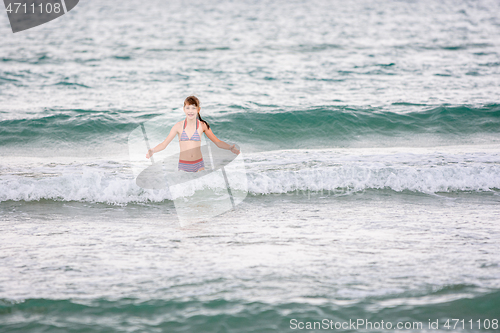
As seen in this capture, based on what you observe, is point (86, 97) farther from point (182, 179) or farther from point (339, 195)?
point (339, 195)

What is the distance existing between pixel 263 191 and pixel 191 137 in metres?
1.63

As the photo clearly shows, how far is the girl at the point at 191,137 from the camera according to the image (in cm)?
507

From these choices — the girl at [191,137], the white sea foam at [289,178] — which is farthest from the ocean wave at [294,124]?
the girl at [191,137]

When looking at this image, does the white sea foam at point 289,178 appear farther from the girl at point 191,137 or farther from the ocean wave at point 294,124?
the ocean wave at point 294,124

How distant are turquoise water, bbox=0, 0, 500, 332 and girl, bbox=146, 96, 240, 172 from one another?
2.51ft

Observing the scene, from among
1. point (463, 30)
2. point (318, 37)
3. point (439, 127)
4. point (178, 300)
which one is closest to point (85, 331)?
point (178, 300)

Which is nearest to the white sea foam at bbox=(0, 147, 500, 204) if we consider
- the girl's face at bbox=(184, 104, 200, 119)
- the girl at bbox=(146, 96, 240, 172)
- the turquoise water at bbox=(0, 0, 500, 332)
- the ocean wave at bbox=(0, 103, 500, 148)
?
the turquoise water at bbox=(0, 0, 500, 332)

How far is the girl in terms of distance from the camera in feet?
16.6

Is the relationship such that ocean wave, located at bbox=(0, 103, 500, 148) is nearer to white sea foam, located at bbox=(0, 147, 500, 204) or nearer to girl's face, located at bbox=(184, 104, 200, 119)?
white sea foam, located at bbox=(0, 147, 500, 204)

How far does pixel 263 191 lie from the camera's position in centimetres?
632

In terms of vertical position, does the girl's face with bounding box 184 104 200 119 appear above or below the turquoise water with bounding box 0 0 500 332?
above

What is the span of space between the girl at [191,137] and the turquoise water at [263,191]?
30.2 inches

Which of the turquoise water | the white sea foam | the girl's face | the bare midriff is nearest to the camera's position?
the turquoise water

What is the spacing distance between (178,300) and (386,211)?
3349 mm
